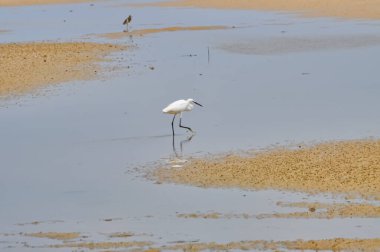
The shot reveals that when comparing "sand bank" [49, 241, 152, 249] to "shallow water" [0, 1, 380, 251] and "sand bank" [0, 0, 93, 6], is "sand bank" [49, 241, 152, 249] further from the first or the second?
"sand bank" [0, 0, 93, 6]

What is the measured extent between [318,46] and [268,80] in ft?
A: 19.4

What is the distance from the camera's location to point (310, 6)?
38719 mm

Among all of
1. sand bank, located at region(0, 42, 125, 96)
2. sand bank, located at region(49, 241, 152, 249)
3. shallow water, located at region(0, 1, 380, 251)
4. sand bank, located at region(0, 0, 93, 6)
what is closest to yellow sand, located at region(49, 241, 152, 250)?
sand bank, located at region(49, 241, 152, 249)

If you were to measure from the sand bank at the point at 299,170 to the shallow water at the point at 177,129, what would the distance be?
0.37 meters

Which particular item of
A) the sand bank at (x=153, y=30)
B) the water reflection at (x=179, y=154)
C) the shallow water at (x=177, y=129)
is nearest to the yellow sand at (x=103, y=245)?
the shallow water at (x=177, y=129)

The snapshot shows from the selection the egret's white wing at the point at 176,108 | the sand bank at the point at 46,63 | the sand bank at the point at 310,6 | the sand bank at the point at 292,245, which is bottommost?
the sand bank at the point at 292,245

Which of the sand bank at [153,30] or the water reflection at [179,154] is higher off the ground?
the sand bank at [153,30]

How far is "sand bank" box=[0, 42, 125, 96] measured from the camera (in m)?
21.5

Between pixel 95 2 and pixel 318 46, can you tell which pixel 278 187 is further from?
pixel 95 2

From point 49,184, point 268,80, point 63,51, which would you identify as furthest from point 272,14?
point 49,184

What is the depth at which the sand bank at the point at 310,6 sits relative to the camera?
35.2 metres

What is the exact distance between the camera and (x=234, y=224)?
414 inches

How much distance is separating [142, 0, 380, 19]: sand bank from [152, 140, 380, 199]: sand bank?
2051cm

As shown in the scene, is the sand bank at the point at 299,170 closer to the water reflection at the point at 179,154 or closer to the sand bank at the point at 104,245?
the water reflection at the point at 179,154
